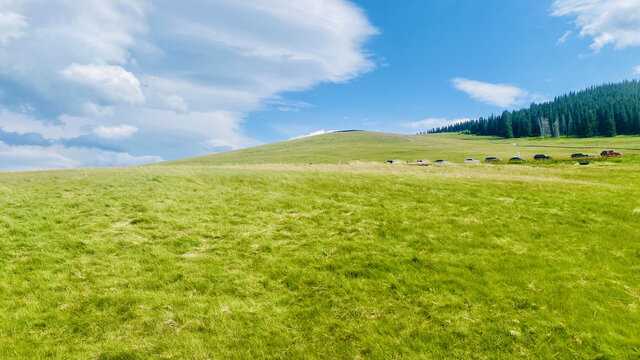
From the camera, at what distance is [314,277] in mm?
8883

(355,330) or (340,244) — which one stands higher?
(340,244)

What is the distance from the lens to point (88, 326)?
6746 millimetres

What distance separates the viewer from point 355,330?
6.50 meters

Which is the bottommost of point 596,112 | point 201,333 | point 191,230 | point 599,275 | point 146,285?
point 599,275

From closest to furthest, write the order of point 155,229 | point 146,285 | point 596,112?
point 146,285 < point 155,229 < point 596,112

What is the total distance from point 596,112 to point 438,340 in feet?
671

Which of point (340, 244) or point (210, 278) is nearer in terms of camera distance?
point (210, 278)

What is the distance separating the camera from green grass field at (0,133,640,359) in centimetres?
614

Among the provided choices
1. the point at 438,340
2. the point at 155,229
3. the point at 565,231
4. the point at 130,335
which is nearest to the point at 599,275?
the point at 565,231

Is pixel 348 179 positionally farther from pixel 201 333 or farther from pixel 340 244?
pixel 201 333

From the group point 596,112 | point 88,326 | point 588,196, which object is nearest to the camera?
point 88,326

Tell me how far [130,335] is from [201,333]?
1642 millimetres

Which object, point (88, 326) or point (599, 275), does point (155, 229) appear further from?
point (599, 275)

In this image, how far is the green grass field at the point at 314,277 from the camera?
20.1ft
